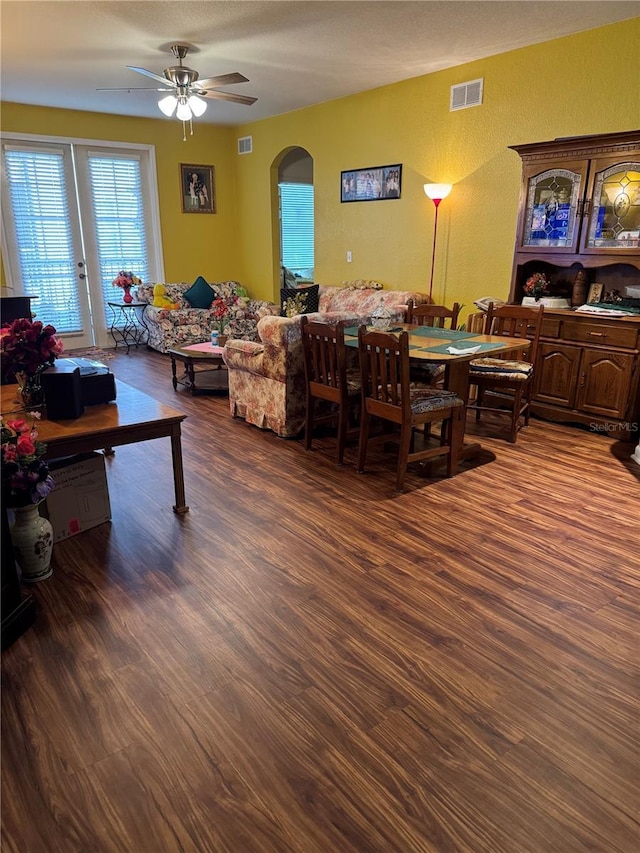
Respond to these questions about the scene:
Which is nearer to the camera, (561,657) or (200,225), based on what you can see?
(561,657)

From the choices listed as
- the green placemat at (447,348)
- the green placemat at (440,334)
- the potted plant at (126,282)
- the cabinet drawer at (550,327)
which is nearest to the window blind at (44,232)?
the potted plant at (126,282)

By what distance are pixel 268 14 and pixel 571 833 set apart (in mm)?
4832

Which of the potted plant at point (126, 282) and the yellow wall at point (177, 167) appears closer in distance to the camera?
the yellow wall at point (177, 167)

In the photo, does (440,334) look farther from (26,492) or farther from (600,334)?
(26,492)

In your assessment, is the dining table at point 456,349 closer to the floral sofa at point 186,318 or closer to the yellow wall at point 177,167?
the floral sofa at point 186,318

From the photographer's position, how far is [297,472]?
3793mm

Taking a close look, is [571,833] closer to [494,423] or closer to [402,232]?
[494,423]

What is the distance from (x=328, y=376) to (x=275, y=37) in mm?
2822

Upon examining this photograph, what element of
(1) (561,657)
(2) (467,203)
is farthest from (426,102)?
(1) (561,657)

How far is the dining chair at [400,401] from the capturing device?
3.23 m

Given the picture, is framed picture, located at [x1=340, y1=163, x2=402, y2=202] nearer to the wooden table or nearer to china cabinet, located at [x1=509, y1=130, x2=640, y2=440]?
china cabinet, located at [x1=509, y1=130, x2=640, y2=440]

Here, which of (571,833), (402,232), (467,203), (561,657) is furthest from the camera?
(402,232)

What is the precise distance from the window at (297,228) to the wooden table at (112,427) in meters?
7.20

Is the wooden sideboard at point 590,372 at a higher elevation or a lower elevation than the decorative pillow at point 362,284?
lower
